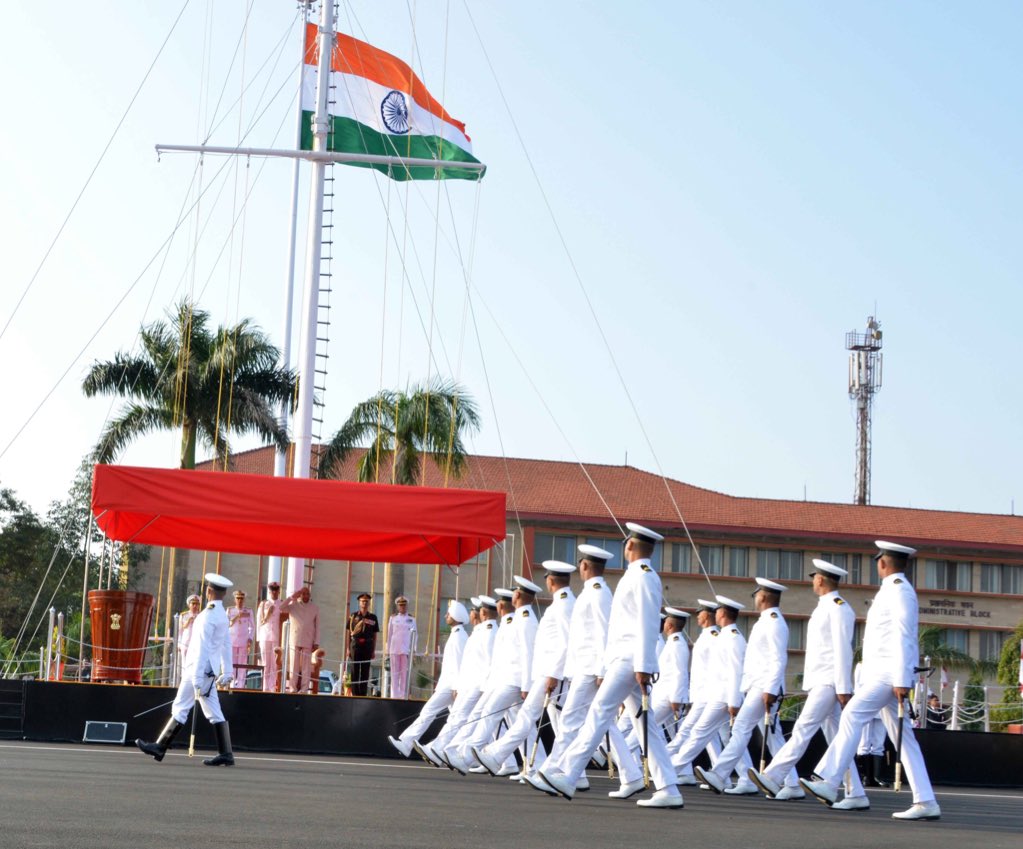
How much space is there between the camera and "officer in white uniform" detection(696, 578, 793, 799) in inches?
Result: 512

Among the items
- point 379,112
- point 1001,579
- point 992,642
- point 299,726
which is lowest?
point 299,726

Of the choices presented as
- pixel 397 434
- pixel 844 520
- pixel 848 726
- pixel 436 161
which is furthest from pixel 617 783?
pixel 844 520

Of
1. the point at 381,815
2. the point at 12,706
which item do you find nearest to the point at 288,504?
the point at 12,706

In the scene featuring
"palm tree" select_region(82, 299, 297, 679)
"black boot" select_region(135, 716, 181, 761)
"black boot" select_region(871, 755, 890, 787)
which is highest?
"palm tree" select_region(82, 299, 297, 679)

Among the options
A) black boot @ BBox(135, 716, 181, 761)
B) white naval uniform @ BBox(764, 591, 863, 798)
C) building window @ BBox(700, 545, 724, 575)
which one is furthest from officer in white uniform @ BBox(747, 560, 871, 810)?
building window @ BBox(700, 545, 724, 575)

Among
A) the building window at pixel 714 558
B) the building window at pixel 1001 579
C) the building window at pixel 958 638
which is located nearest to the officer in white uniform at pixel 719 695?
the building window at pixel 714 558

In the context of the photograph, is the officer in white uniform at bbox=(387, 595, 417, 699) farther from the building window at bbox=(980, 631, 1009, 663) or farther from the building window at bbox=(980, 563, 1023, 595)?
the building window at bbox=(980, 563, 1023, 595)

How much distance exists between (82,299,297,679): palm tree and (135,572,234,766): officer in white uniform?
67.2 ft

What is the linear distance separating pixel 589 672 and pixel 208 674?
179 inches

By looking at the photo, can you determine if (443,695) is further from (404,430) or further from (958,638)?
(958,638)

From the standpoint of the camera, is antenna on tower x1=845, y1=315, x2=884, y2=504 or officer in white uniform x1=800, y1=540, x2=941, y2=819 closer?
officer in white uniform x1=800, y1=540, x2=941, y2=819

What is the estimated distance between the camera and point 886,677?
10.7 m

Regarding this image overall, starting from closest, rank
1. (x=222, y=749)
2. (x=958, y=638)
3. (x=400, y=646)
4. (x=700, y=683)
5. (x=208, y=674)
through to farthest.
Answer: (x=222, y=749) < (x=208, y=674) < (x=700, y=683) < (x=400, y=646) < (x=958, y=638)

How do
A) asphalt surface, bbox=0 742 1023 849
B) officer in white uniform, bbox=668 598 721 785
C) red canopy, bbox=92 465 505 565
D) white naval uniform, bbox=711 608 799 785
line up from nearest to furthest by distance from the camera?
asphalt surface, bbox=0 742 1023 849 → white naval uniform, bbox=711 608 799 785 → officer in white uniform, bbox=668 598 721 785 → red canopy, bbox=92 465 505 565
